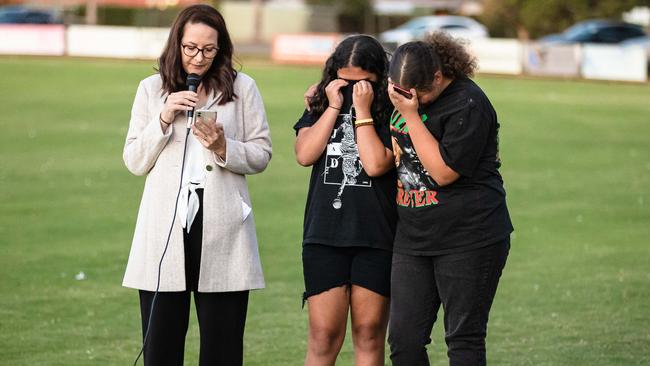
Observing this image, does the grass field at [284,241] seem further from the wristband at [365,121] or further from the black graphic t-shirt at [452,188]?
the wristband at [365,121]

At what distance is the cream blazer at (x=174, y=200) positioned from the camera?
498 cm

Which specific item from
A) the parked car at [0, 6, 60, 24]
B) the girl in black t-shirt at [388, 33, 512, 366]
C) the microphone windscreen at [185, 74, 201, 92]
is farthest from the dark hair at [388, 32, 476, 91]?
the parked car at [0, 6, 60, 24]

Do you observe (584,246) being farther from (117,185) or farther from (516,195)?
(117,185)

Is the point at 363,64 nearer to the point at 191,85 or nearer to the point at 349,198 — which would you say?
the point at 349,198

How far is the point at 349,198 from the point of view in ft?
16.7

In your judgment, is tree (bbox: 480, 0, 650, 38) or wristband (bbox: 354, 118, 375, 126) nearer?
wristband (bbox: 354, 118, 375, 126)

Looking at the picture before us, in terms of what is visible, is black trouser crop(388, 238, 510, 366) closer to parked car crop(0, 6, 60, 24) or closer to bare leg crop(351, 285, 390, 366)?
bare leg crop(351, 285, 390, 366)

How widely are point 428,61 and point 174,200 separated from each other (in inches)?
50.5

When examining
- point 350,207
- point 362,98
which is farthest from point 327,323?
point 362,98

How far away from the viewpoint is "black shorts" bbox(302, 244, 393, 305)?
16.8ft

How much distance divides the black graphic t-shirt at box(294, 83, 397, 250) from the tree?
4870 cm

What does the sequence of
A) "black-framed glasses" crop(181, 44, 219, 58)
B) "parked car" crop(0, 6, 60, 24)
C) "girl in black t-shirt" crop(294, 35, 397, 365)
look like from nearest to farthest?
"black-framed glasses" crop(181, 44, 219, 58) < "girl in black t-shirt" crop(294, 35, 397, 365) < "parked car" crop(0, 6, 60, 24)

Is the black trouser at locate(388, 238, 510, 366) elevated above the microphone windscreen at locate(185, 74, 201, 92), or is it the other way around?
the microphone windscreen at locate(185, 74, 201, 92)

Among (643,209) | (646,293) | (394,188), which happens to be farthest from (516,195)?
(394,188)
